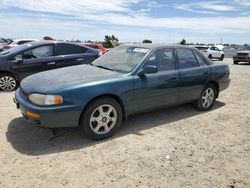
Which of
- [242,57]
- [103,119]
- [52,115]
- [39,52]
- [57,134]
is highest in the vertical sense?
[39,52]

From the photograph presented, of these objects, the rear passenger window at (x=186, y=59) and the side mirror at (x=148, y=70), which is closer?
the side mirror at (x=148, y=70)

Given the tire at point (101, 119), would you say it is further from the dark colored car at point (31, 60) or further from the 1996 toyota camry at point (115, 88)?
the dark colored car at point (31, 60)

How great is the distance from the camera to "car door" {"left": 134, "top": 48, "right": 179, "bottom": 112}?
15.3 feet

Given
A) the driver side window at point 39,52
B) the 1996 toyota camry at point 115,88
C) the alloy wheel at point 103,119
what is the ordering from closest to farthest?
the 1996 toyota camry at point 115,88
the alloy wheel at point 103,119
the driver side window at point 39,52

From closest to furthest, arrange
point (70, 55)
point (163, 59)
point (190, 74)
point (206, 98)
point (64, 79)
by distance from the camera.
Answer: point (64, 79) → point (163, 59) → point (190, 74) → point (206, 98) → point (70, 55)

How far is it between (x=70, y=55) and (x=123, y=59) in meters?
3.63

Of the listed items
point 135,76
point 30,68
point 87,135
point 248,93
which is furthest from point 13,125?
point 248,93

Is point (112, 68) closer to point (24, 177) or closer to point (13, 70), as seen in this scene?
point (24, 177)

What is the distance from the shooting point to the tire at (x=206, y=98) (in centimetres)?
604

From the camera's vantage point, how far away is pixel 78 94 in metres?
3.93

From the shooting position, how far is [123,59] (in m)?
5.09

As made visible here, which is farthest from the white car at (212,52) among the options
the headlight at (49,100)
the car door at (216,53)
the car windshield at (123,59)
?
the headlight at (49,100)

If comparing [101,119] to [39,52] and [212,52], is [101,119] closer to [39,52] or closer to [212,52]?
[39,52]

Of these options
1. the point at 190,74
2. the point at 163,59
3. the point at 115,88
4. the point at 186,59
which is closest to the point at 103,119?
the point at 115,88
